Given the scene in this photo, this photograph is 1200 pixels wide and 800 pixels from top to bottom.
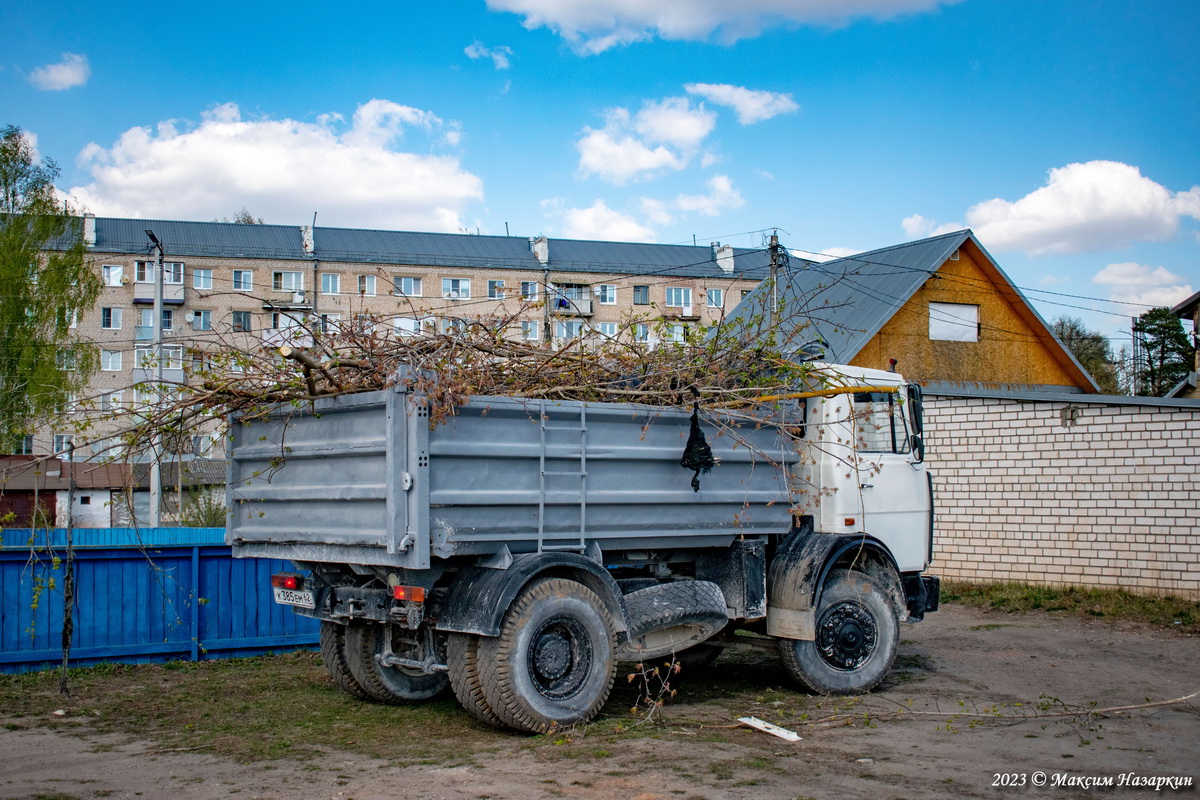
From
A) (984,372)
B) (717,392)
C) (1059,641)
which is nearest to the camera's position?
(717,392)

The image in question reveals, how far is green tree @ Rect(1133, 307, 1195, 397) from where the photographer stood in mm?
43469

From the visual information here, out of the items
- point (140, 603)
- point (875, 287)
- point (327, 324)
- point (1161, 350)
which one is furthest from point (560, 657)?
point (1161, 350)

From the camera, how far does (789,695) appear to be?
8172 millimetres

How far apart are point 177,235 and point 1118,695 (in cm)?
5501

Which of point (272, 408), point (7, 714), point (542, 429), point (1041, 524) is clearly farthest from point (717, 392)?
point (1041, 524)

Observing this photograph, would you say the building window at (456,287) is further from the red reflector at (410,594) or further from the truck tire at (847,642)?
the red reflector at (410,594)

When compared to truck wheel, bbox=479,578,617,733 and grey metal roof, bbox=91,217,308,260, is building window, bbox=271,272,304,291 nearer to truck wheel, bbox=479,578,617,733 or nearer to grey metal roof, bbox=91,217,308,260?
grey metal roof, bbox=91,217,308,260

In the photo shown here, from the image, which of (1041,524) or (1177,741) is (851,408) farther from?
(1041,524)

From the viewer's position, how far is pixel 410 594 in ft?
20.4

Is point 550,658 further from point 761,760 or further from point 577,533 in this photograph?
point 761,760

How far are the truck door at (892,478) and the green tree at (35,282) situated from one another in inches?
1378

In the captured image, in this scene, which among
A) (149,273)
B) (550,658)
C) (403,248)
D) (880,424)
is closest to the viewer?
(550,658)

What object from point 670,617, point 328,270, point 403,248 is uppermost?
point 403,248

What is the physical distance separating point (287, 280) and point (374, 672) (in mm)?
48990
